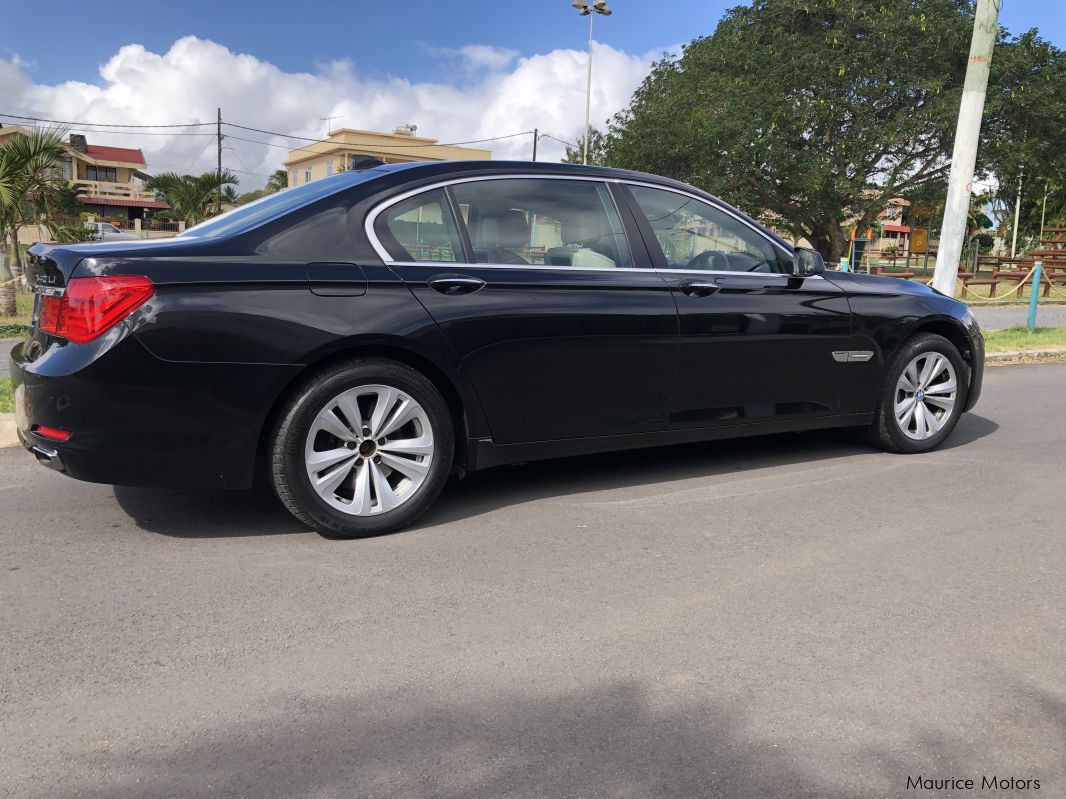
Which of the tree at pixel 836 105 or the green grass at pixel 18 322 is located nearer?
the green grass at pixel 18 322

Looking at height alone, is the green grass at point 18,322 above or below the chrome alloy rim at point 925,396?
below

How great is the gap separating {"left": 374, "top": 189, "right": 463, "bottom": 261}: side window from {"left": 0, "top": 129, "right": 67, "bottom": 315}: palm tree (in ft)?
38.1

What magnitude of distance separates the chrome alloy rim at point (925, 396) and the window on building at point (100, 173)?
249 ft

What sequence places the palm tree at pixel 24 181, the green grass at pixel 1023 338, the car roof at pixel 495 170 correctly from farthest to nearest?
the palm tree at pixel 24 181 < the green grass at pixel 1023 338 < the car roof at pixel 495 170

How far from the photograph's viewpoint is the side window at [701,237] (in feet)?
15.5

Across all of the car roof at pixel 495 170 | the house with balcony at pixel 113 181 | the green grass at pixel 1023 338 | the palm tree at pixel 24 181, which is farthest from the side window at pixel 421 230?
the house with balcony at pixel 113 181

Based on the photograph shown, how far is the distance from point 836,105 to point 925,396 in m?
22.7

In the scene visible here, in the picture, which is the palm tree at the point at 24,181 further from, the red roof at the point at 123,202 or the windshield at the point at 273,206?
the red roof at the point at 123,202

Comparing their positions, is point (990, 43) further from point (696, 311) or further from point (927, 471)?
point (696, 311)

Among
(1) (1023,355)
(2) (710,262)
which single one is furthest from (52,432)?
(1) (1023,355)

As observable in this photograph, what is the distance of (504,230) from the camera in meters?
4.28

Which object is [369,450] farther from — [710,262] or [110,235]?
[110,235]

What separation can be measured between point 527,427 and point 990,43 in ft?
30.5

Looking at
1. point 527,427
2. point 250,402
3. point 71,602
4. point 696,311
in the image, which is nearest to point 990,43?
point 696,311
